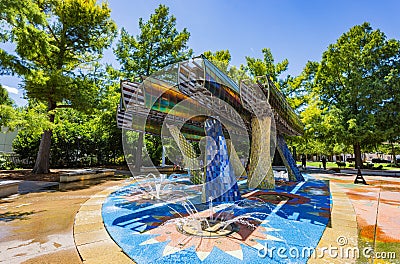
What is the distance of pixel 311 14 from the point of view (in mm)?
9836

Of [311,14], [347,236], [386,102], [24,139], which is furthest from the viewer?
[386,102]

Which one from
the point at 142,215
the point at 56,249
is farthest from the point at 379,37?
the point at 56,249

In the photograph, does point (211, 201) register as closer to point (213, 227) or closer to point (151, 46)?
point (213, 227)

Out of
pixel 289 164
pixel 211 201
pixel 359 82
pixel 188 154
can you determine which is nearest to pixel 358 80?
pixel 359 82

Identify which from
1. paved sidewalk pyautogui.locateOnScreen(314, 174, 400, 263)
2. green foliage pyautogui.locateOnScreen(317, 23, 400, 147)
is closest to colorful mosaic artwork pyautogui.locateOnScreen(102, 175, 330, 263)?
paved sidewalk pyautogui.locateOnScreen(314, 174, 400, 263)

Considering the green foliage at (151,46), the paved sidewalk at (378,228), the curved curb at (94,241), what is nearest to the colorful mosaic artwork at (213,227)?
the curved curb at (94,241)

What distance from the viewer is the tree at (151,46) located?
19031 millimetres

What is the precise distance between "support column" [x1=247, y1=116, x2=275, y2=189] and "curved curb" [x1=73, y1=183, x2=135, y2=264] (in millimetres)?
7176

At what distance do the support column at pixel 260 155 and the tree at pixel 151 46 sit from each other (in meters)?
10.8

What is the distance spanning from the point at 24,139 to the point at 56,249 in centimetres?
2026

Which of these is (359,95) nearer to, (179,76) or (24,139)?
(179,76)

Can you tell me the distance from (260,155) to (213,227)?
6.33 m

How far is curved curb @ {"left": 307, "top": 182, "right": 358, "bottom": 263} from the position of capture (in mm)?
3521

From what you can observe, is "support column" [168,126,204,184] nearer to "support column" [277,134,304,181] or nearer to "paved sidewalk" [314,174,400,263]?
"support column" [277,134,304,181]
